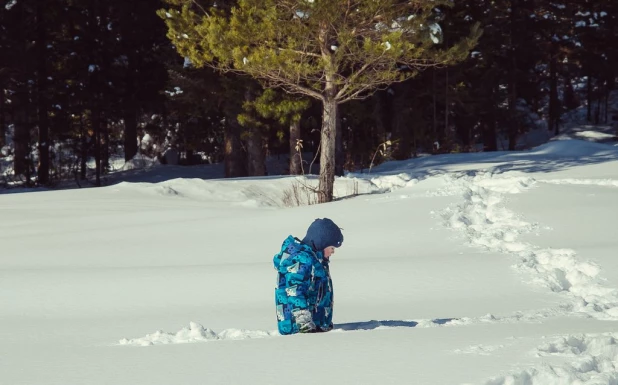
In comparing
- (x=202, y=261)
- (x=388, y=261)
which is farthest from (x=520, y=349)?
(x=202, y=261)

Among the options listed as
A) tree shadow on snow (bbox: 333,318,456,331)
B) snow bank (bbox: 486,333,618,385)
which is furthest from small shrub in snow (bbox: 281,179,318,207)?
snow bank (bbox: 486,333,618,385)

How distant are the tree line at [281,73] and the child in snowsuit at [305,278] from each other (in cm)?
827

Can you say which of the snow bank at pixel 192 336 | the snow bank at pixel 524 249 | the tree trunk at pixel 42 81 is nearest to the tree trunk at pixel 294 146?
the snow bank at pixel 524 249

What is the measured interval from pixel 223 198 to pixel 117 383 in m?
10.6

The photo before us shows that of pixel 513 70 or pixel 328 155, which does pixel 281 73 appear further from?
pixel 513 70

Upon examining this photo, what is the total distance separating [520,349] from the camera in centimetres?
417

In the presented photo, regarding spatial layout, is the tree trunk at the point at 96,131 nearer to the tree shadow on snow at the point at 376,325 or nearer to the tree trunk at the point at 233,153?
the tree trunk at the point at 233,153

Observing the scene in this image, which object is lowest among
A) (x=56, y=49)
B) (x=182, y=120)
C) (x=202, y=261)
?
(x=202, y=261)

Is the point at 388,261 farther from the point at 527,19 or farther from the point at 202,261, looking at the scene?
the point at 527,19

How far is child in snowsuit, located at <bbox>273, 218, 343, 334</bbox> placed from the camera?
191 inches

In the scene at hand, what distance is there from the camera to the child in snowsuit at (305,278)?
15.9 feet

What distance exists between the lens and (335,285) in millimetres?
7512

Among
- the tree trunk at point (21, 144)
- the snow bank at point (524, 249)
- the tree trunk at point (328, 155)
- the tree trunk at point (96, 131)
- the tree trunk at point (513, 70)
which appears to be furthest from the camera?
the tree trunk at point (513, 70)

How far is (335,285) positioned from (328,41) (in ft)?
23.5
